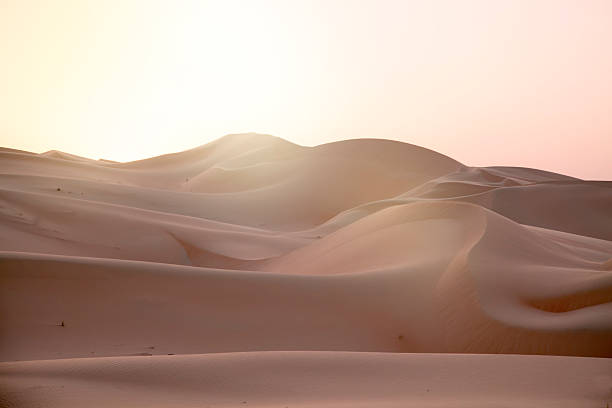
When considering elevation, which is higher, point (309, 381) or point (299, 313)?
point (309, 381)

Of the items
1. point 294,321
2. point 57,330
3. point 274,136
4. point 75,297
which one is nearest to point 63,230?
point 75,297

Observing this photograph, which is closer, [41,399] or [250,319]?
[41,399]

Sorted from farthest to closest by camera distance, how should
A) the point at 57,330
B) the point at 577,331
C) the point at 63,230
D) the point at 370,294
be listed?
the point at 63,230
the point at 370,294
the point at 57,330
the point at 577,331

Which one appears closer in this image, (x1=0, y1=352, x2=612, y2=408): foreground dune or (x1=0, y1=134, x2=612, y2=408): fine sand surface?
(x1=0, y1=352, x2=612, y2=408): foreground dune

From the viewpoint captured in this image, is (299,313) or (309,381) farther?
(299,313)

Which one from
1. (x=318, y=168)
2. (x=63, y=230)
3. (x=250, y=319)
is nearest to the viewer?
(x=250, y=319)

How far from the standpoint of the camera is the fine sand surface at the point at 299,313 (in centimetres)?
286

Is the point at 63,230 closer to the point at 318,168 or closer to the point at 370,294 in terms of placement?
the point at 370,294

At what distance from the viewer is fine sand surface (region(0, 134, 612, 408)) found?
2855 millimetres

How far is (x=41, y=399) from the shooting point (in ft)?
8.14

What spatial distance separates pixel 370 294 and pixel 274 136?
2503cm

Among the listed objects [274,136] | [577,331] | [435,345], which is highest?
[274,136]

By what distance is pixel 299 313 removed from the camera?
4.98 metres

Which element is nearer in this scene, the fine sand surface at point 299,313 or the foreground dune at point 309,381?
the foreground dune at point 309,381
